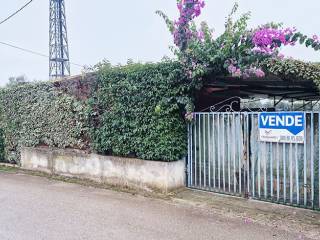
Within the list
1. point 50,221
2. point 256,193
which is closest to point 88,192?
point 50,221

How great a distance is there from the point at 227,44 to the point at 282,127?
1.91 m

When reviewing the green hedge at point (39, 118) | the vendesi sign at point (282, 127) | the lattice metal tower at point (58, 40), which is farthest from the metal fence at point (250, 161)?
the lattice metal tower at point (58, 40)

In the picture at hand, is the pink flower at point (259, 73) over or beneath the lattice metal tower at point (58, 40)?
beneath

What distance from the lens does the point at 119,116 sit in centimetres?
845

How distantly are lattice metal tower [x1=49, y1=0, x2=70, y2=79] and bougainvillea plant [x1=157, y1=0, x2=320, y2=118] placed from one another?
2254cm

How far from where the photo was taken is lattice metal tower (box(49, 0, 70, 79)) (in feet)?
92.9

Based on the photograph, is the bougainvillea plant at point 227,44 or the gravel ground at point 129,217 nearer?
the gravel ground at point 129,217

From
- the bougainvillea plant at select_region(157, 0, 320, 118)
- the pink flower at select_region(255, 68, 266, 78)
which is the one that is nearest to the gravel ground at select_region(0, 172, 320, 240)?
the bougainvillea plant at select_region(157, 0, 320, 118)

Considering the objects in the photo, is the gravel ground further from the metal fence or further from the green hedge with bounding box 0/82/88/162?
the green hedge with bounding box 0/82/88/162

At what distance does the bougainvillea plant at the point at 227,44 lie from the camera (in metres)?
6.14

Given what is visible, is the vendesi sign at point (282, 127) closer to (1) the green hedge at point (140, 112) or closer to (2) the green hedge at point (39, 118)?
(1) the green hedge at point (140, 112)

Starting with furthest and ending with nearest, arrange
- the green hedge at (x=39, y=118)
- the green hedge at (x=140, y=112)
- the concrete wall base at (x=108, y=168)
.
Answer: the green hedge at (x=39, y=118) → the concrete wall base at (x=108, y=168) → the green hedge at (x=140, y=112)

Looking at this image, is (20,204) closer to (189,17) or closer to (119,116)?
(119,116)

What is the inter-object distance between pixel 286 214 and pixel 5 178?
8.15 meters
